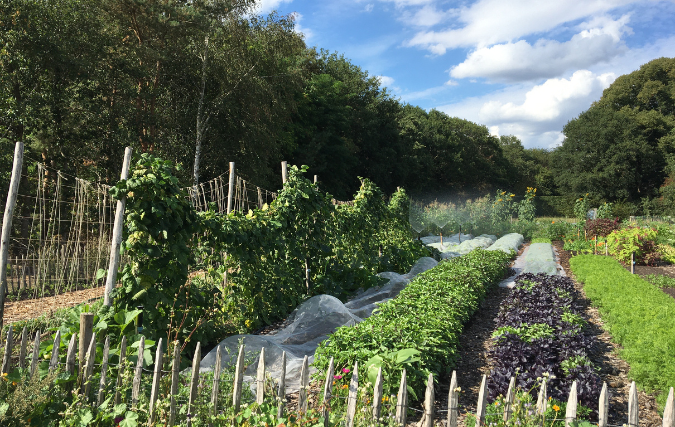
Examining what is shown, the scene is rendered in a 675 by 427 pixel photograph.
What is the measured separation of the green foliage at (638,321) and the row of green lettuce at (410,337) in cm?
174

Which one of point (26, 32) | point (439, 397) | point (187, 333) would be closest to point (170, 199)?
point (187, 333)

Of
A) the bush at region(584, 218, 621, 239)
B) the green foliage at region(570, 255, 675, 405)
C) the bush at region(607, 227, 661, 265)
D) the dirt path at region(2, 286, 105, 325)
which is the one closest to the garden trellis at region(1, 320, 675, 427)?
the green foliage at region(570, 255, 675, 405)

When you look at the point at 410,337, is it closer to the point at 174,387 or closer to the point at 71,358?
the point at 174,387

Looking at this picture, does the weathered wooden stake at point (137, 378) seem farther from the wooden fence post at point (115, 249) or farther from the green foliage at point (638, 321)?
the green foliage at point (638, 321)

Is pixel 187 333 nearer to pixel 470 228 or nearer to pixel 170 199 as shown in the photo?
pixel 170 199

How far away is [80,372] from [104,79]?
12.9m

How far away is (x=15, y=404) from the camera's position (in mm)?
2795

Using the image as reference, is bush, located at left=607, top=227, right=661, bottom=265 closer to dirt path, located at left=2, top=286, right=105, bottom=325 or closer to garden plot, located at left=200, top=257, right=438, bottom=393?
garden plot, located at left=200, top=257, right=438, bottom=393

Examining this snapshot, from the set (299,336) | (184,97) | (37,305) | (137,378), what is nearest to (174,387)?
(137,378)

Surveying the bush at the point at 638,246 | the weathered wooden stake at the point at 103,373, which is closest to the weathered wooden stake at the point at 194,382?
the weathered wooden stake at the point at 103,373

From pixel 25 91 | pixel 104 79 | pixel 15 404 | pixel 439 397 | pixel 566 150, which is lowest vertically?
pixel 439 397

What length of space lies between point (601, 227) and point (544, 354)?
14054mm

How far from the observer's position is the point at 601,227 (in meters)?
15.8

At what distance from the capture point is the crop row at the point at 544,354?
377cm
